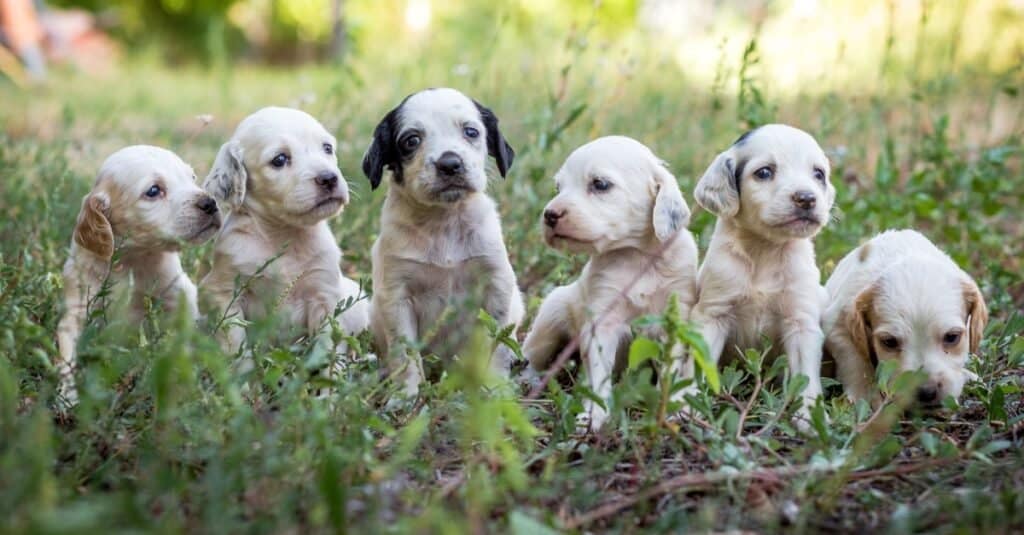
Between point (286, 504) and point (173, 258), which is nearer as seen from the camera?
point (286, 504)

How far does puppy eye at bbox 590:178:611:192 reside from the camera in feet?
14.5

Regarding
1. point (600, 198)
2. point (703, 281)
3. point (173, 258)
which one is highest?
point (600, 198)

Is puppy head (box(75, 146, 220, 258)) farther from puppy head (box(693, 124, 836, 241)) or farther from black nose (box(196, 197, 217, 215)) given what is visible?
puppy head (box(693, 124, 836, 241))

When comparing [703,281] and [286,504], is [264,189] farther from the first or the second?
[286,504]

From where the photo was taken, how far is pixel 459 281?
477cm

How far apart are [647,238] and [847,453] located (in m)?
1.45

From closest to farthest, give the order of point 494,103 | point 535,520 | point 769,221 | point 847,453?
point 535,520
point 847,453
point 769,221
point 494,103

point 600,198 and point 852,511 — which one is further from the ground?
point 600,198

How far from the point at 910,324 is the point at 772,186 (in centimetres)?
78

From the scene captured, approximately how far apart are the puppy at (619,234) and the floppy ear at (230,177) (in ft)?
4.87

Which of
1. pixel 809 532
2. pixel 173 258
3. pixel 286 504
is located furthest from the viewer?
pixel 173 258

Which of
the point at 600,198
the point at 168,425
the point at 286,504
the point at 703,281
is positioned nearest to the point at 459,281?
the point at 600,198

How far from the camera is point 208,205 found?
4.75 m

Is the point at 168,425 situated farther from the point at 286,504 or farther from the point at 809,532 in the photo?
the point at 809,532
